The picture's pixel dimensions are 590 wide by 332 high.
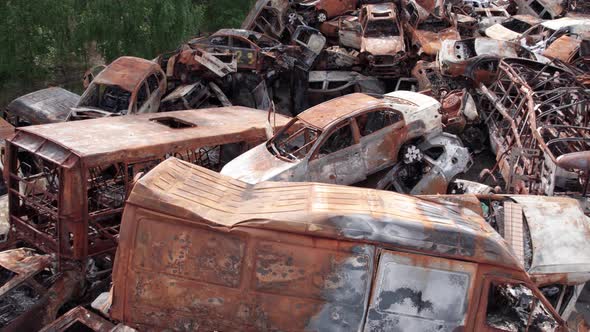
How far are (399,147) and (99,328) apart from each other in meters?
5.25

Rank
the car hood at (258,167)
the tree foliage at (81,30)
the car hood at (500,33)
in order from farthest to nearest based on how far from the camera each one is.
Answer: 1. the tree foliage at (81,30)
2. the car hood at (500,33)
3. the car hood at (258,167)

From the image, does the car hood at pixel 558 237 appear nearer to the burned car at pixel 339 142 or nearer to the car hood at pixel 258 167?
the burned car at pixel 339 142

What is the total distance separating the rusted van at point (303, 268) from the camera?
5.04 meters

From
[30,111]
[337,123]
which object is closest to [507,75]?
[337,123]

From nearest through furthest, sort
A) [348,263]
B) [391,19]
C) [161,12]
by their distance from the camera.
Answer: [348,263], [391,19], [161,12]

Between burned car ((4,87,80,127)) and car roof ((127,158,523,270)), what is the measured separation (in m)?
7.39

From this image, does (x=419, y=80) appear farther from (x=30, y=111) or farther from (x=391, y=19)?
(x=30, y=111)

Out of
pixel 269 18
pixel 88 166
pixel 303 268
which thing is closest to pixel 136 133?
pixel 88 166

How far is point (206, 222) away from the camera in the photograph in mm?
5094

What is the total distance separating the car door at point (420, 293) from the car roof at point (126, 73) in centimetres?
803

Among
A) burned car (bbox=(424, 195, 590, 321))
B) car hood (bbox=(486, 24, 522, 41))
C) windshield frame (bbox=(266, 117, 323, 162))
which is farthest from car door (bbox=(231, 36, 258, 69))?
burned car (bbox=(424, 195, 590, 321))

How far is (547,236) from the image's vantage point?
22.1 ft

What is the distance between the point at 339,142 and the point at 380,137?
684mm

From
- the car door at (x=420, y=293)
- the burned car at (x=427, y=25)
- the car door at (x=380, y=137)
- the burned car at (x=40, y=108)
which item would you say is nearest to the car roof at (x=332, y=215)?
the car door at (x=420, y=293)
